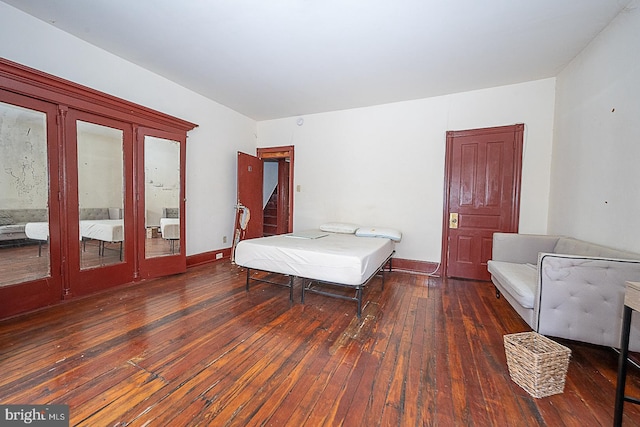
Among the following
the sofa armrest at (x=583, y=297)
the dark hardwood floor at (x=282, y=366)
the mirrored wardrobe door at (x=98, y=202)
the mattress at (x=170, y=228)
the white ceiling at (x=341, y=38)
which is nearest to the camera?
the dark hardwood floor at (x=282, y=366)

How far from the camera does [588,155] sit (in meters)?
2.54

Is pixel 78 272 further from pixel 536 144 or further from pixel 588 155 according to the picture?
pixel 536 144

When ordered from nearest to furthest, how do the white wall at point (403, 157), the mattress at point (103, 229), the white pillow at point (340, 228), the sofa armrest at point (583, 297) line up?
the sofa armrest at point (583, 297), the mattress at point (103, 229), the white wall at point (403, 157), the white pillow at point (340, 228)

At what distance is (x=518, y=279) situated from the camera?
224cm

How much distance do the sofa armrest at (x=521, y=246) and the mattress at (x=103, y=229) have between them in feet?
15.5

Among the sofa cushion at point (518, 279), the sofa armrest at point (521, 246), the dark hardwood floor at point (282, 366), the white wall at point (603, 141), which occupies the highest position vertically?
the white wall at point (603, 141)

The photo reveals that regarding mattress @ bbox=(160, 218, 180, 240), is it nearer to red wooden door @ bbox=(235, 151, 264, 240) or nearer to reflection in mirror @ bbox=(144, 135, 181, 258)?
reflection in mirror @ bbox=(144, 135, 181, 258)

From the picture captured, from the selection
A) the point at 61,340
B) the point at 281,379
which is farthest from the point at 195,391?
the point at 61,340

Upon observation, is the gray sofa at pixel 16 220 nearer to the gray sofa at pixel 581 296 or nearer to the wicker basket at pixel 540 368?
the wicker basket at pixel 540 368

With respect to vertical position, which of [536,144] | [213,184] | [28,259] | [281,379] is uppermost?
[536,144]

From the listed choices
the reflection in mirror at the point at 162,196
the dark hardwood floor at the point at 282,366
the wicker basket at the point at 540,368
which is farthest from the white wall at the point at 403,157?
the wicker basket at the point at 540,368

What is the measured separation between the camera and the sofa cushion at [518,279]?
6.58 feet

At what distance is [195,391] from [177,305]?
1437 millimetres

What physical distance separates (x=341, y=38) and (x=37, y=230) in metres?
3.62
